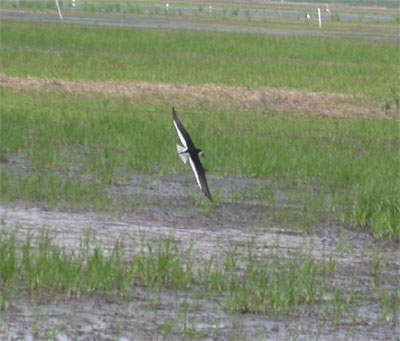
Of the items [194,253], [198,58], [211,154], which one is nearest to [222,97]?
[211,154]

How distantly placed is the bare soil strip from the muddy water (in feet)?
23.8

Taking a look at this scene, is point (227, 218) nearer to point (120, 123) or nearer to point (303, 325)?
point (303, 325)

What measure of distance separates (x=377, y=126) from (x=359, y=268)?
9348 millimetres

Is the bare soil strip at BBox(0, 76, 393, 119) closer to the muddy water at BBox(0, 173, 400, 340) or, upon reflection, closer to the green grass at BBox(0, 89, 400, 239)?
the green grass at BBox(0, 89, 400, 239)

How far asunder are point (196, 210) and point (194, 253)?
83.2 inches

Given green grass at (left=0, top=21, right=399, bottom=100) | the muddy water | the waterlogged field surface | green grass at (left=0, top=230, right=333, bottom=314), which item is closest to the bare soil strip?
the waterlogged field surface

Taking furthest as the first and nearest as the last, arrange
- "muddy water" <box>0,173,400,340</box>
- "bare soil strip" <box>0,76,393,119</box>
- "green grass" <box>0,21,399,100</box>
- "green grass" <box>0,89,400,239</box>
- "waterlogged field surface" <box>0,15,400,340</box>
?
"green grass" <box>0,21,399,100</box>, "bare soil strip" <box>0,76,393,119</box>, "green grass" <box>0,89,400,239</box>, "waterlogged field surface" <box>0,15,400,340</box>, "muddy water" <box>0,173,400,340</box>

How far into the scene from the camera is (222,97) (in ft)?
71.5

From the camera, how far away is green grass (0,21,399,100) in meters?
25.2

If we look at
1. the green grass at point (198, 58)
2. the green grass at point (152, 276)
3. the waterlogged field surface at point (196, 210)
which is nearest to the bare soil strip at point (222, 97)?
the waterlogged field surface at point (196, 210)

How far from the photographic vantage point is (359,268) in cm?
1009

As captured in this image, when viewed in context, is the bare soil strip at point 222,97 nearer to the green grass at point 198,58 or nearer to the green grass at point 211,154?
the green grass at point 211,154

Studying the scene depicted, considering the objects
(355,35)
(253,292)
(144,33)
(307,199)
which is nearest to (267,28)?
(355,35)

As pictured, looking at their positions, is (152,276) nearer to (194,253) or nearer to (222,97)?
(194,253)
